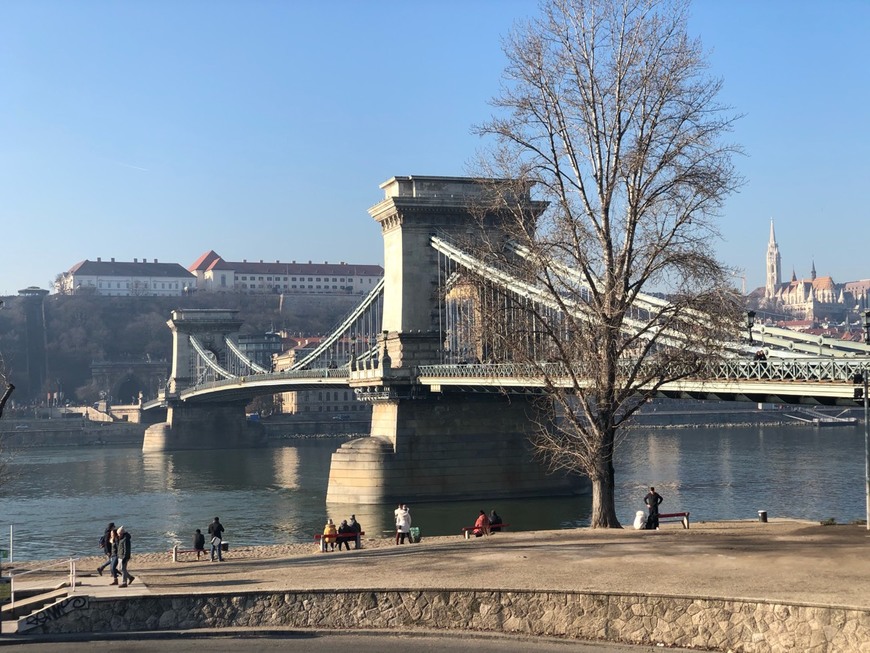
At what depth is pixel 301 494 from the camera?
65688 millimetres

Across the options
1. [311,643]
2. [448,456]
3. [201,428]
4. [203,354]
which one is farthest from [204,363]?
[311,643]

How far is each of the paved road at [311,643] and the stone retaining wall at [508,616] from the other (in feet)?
1.10

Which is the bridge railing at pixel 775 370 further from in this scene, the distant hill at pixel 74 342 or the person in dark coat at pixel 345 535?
the distant hill at pixel 74 342

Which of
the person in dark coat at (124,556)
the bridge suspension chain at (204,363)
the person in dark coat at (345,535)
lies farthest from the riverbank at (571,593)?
the bridge suspension chain at (204,363)

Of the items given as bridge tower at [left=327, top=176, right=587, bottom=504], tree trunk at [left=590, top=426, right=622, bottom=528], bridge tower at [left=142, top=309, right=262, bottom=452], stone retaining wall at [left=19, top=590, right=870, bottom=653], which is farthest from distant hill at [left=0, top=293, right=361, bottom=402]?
stone retaining wall at [left=19, top=590, right=870, bottom=653]

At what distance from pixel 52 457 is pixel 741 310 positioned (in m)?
92.0

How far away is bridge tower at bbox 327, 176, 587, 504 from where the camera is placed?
54.9 meters

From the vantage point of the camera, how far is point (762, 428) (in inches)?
5118

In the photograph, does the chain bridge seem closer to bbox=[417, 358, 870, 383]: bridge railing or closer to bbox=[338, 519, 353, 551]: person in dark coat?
bbox=[338, 519, 353, 551]: person in dark coat

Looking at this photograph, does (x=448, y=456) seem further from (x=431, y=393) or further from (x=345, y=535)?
(x=345, y=535)

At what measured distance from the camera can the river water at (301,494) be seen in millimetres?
48688

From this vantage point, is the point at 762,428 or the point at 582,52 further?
the point at 762,428

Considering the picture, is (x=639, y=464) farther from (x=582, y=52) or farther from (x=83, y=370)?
(x=83, y=370)

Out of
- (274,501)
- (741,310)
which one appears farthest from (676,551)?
(274,501)
